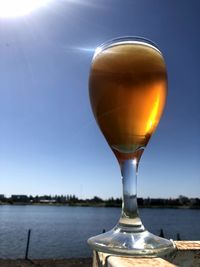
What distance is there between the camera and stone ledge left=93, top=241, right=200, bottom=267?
529mm

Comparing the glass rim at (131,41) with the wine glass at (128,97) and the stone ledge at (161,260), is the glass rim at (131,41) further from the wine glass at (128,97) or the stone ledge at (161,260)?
the stone ledge at (161,260)

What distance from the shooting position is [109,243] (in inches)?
27.7

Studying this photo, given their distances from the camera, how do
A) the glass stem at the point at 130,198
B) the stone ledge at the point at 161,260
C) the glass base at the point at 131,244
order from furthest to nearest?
1. the glass stem at the point at 130,198
2. the glass base at the point at 131,244
3. the stone ledge at the point at 161,260

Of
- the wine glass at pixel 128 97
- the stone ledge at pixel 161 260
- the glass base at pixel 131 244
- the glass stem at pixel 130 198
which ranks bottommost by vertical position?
the stone ledge at pixel 161 260

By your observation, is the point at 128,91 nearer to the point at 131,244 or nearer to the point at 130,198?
the point at 130,198

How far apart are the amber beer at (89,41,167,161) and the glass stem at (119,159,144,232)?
4 cm

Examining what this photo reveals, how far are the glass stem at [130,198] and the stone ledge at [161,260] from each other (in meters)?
0.10

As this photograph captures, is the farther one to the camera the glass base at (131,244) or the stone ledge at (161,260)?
the glass base at (131,244)

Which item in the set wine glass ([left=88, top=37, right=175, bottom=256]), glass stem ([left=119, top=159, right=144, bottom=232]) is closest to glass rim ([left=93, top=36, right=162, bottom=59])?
wine glass ([left=88, top=37, right=175, bottom=256])

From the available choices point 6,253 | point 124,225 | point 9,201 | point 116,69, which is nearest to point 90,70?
point 116,69

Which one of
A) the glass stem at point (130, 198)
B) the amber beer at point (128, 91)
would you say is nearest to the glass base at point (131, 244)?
the glass stem at point (130, 198)

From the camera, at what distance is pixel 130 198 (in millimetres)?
784

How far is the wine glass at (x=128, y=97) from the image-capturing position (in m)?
0.83

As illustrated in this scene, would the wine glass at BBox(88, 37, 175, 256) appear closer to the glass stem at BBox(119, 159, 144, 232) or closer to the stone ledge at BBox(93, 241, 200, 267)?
the glass stem at BBox(119, 159, 144, 232)
